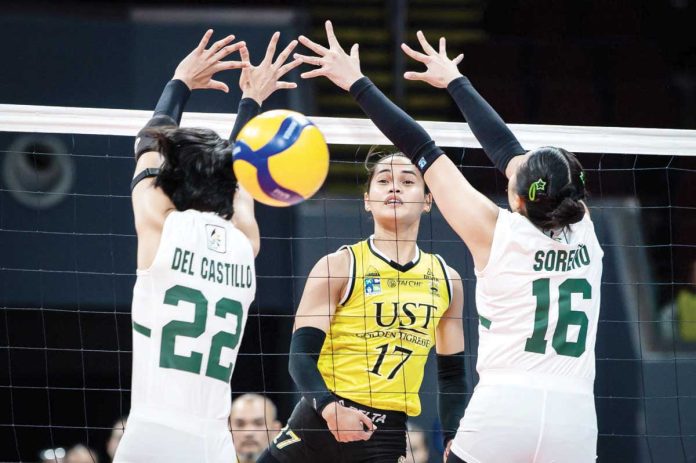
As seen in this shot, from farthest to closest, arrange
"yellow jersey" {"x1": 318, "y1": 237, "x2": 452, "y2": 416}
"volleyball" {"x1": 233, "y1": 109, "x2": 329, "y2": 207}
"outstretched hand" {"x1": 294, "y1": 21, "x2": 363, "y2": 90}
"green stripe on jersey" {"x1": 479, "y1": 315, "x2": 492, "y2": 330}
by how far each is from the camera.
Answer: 1. "yellow jersey" {"x1": 318, "y1": 237, "x2": 452, "y2": 416}
2. "outstretched hand" {"x1": 294, "y1": 21, "x2": 363, "y2": 90}
3. "green stripe on jersey" {"x1": 479, "y1": 315, "x2": 492, "y2": 330}
4. "volleyball" {"x1": 233, "y1": 109, "x2": 329, "y2": 207}

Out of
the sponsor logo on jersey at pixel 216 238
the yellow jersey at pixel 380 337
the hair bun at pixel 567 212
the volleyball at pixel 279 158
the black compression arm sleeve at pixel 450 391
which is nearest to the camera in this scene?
the sponsor logo on jersey at pixel 216 238

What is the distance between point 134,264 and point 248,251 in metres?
4.59

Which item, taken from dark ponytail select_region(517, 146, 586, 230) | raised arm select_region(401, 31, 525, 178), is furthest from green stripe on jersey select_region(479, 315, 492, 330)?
raised arm select_region(401, 31, 525, 178)

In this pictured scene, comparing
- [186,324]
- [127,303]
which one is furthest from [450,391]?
[127,303]

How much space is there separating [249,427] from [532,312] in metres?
2.83

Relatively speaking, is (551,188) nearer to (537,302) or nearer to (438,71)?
(537,302)

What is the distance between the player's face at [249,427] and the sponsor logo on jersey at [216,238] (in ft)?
8.92

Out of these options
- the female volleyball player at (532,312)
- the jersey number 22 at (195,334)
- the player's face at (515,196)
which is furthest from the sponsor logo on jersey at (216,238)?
the player's face at (515,196)

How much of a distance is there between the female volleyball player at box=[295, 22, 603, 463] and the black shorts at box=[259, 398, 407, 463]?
3.34 feet

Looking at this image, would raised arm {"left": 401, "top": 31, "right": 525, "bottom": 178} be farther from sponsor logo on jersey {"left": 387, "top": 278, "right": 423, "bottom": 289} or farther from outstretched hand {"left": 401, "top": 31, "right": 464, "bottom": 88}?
sponsor logo on jersey {"left": 387, "top": 278, "right": 423, "bottom": 289}

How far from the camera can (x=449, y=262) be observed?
304 inches

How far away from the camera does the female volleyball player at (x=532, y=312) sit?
384 cm

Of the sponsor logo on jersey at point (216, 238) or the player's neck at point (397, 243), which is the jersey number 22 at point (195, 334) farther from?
the player's neck at point (397, 243)

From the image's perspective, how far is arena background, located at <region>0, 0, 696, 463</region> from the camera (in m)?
8.01
